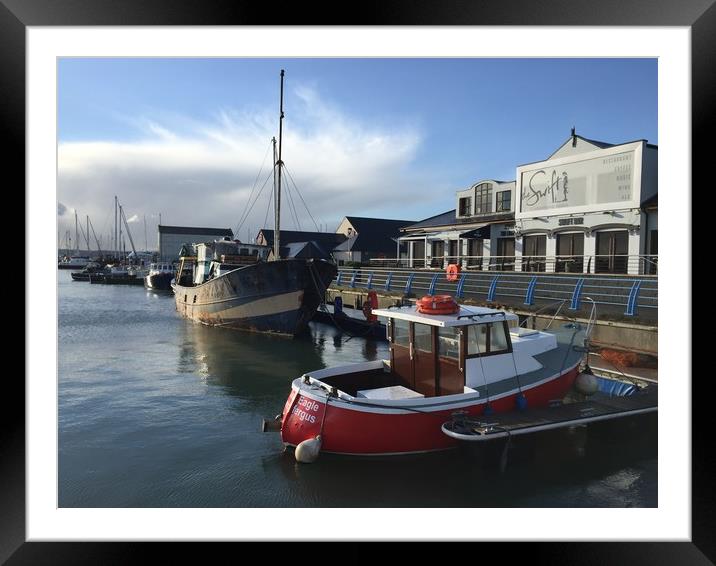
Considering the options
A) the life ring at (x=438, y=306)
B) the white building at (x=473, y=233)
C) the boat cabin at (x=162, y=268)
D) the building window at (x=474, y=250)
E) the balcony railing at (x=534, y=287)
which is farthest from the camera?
the boat cabin at (x=162, y=268)

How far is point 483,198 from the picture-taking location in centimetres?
2559

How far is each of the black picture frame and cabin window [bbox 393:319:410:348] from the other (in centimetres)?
449

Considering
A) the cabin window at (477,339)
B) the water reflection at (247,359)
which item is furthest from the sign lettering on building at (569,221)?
the cabin window at (477,339)

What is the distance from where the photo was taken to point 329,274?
67.5 ft

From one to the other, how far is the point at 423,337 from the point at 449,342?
0.47 metres

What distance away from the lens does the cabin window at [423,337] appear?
8102 mm

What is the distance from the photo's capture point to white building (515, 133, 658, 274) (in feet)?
58.5

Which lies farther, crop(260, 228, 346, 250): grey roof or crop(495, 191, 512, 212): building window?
crop(260, 228, 346, 250): grey roof

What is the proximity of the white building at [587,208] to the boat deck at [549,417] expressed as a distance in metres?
9.61

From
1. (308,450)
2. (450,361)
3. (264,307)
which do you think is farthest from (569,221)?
(308,450)

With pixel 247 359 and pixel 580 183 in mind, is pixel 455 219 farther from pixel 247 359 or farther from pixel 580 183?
pixel 247 359

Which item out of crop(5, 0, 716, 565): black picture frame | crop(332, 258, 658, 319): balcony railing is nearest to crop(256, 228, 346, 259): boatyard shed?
crop(332, 258, 658, 319): balcony railing

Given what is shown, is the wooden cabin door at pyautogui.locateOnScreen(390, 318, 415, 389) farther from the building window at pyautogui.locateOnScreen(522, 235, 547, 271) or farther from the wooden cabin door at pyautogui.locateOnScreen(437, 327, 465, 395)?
the building window at pyautogui.locateOnScreen(522, 235, 547, 271)

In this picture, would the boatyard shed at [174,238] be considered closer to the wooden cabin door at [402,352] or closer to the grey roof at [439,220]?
the grey roof at [439,220]
